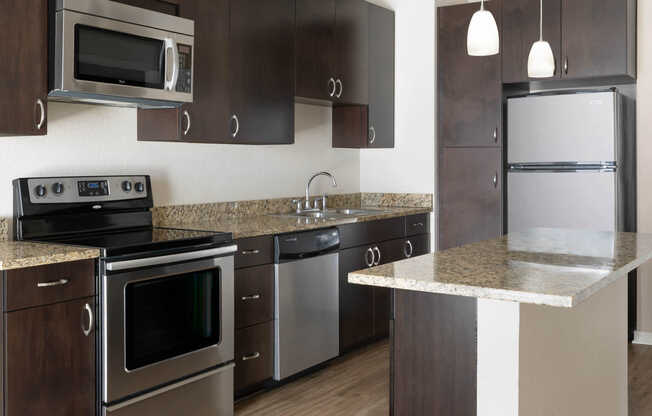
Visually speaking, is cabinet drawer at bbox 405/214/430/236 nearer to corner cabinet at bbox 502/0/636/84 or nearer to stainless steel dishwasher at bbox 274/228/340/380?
stainless steel dishwasher at bbox 274/228/340/380

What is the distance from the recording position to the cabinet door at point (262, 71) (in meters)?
3.50

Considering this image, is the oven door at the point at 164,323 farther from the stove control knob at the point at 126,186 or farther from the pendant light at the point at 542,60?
the pendant light at the point at 542,60

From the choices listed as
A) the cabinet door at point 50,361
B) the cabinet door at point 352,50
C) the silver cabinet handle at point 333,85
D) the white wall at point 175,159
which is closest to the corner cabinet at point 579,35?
the cabinet door at point 352,50

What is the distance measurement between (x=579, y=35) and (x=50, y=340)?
12.0 ft

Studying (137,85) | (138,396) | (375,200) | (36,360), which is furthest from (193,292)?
(375,200)

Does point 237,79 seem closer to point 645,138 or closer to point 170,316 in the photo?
point 170,316

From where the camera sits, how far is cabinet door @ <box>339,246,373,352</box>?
13.1ft

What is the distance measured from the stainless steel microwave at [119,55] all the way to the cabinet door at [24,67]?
5 cm

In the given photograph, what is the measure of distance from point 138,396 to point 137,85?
4.23 feet

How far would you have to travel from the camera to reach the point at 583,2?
433cm

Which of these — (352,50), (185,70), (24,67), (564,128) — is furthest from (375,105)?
(24,67)

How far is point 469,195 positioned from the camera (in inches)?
190

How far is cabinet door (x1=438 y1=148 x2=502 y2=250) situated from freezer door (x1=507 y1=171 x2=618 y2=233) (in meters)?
0.12

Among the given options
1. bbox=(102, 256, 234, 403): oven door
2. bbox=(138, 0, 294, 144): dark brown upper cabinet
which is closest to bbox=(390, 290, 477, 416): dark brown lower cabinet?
bbox=(102, 256, 234, 403): oven door
